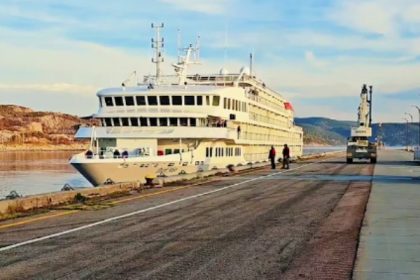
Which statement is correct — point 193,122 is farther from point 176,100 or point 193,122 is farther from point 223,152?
point 223,152

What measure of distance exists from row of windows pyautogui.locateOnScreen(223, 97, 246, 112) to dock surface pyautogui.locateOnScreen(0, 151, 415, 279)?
81.9 feet

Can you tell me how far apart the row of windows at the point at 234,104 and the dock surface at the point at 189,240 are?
2497 centimetres

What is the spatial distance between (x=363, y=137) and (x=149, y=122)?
89.8 feet

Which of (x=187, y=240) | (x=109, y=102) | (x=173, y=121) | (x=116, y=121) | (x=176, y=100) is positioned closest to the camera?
(x=187, y=240)

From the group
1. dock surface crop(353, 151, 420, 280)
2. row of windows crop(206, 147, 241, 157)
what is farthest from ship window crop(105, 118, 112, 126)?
dock surface crop(353, 151, 420, 280)

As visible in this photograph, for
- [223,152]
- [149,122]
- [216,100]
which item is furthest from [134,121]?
[223,152]

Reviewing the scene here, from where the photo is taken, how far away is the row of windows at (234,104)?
42.4 m

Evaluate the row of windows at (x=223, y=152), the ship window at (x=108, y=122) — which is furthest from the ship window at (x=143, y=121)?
the row of windows at (x=223, y=152)

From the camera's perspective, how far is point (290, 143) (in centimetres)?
7531

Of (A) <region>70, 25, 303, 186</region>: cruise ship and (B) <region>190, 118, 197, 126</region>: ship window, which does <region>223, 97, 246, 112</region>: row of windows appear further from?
(B) <region>190, 118, 197, 126</region>: ship window

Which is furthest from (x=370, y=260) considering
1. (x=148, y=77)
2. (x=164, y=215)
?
(x=148, y=77)

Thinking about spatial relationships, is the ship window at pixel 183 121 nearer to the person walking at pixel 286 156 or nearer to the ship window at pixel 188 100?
the ship window at pixel 188 100

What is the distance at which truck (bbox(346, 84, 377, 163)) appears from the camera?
164ft

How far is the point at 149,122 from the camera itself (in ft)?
127
